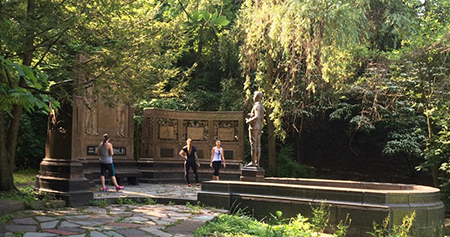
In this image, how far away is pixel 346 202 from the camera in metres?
8.92

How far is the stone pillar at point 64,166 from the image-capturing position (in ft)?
32.4

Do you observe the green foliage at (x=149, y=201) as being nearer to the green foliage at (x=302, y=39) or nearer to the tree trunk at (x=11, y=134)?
the tree trunk at (x=11, y=134)

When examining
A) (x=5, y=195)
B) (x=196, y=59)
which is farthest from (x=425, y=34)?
(x=5, y=195)

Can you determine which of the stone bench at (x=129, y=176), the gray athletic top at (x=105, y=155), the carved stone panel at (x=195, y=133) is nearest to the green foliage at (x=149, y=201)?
the gray athletic top at (x=105, y=155)

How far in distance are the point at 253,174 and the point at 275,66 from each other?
8.15m

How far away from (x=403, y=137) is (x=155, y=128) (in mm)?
10627

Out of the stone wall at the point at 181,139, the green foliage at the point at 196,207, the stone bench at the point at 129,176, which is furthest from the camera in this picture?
the stone wall at the point at 181,139

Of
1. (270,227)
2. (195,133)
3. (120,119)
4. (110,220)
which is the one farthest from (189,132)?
(270,227)

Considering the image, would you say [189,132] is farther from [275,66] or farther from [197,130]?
[275,66]

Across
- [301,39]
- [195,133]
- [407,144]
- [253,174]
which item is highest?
[301,39]

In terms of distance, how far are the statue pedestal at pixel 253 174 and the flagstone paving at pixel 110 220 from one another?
2.45 metres

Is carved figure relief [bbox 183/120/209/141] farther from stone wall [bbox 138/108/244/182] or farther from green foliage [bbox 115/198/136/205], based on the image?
green foliage [bbox 115/198/136/205]

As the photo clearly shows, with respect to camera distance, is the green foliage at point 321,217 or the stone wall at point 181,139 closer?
the green foliage at point 321,217

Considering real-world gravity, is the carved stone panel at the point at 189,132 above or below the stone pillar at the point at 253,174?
above
